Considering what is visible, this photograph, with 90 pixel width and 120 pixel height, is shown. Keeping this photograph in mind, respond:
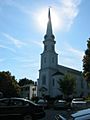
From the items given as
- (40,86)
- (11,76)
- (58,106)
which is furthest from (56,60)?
(58,106)

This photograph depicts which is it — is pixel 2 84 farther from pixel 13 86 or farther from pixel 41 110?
pixel 41 110

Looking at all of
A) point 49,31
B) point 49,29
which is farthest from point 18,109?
point 49,29

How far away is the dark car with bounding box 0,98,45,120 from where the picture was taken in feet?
59.6

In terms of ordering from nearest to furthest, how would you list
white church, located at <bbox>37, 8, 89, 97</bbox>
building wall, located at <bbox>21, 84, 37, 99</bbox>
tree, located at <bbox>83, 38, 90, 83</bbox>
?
tree, located at <bbox>83, 38, 90, 83</bbox> < white church, located at <bbox>37, 8, 89, 97</bbox> < building wall, located at <bbox>21, 84, 37, 99</bbox>

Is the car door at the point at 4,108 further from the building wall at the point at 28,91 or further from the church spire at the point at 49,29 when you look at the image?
the building wall at the point at 28,91

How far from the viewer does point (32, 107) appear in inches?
736

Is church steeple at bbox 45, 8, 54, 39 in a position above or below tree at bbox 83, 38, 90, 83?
above

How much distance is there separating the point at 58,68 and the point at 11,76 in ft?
96.0

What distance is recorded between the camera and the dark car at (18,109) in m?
18.2

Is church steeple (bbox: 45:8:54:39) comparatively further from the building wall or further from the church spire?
the building wall

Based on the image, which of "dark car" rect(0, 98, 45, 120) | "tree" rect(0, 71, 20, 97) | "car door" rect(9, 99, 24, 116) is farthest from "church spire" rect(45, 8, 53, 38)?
"car door" rect(9, 99, 24, 116)

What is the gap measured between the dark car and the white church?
216ft

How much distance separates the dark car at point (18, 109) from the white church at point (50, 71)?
65.8 metres

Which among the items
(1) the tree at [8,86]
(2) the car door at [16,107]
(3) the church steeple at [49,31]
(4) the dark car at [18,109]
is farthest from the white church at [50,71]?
(2) the car door at [16,107]
